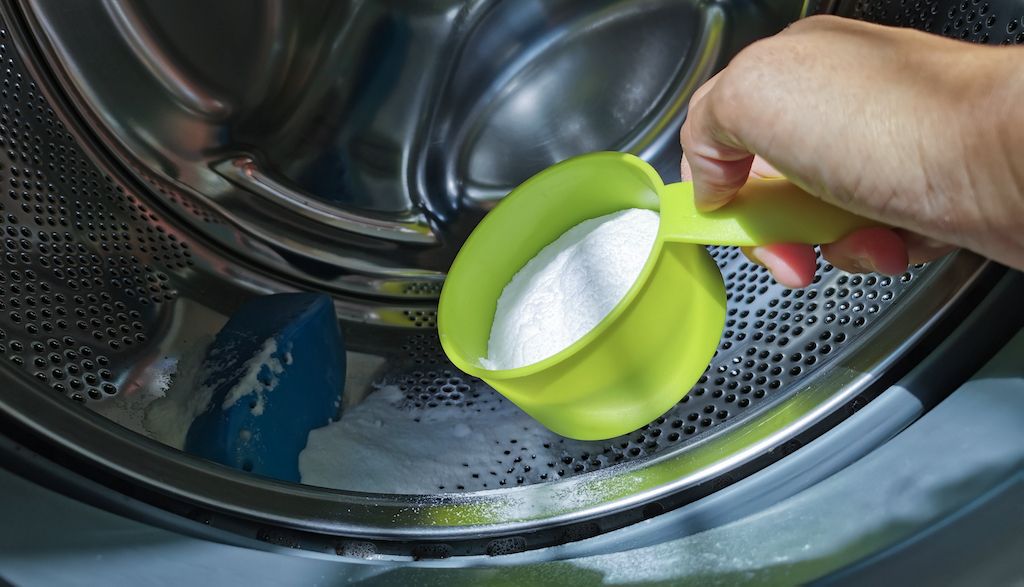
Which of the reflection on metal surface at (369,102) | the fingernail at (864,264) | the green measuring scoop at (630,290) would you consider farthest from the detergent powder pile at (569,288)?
the reflection on metal surface at (369,102)

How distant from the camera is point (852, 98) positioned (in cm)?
36

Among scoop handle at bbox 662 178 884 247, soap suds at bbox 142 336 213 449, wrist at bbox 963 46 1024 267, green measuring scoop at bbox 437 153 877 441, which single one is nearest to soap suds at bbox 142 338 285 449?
soap suds at bbox 142 336 213 449

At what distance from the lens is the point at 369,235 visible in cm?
85

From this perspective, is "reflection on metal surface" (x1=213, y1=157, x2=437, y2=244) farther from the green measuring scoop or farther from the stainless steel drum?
the green measuring scoop

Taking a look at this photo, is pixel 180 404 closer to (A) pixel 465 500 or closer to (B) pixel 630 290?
(A) pixel 465 500

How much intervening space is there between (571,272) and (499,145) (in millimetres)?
347

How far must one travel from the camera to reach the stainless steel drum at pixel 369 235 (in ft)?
1.62

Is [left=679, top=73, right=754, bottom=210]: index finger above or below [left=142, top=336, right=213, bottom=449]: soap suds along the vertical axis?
above

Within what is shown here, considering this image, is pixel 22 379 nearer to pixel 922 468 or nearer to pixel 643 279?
pixel 643 279

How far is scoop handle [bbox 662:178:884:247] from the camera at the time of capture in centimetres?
44

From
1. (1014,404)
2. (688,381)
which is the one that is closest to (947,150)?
(1014,404)

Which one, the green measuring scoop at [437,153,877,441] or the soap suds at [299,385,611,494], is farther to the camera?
the soap suds at [299,385,611,494]

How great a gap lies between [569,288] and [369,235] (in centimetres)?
34

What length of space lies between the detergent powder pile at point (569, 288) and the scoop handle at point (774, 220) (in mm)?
77
